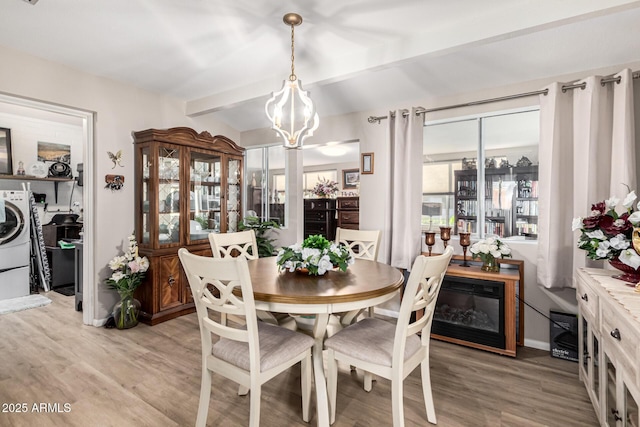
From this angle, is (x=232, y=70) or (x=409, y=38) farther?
(x=232, y=70)

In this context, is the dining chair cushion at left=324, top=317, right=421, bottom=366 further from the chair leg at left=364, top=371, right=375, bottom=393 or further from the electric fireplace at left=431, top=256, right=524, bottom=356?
the electric fireplace at left=431, top=256, right=524, bottom=356

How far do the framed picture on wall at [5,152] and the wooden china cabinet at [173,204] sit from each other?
2.47 m

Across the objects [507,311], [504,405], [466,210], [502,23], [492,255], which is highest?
[502,23]

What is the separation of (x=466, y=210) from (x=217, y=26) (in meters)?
2.71

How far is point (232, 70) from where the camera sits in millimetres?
3061

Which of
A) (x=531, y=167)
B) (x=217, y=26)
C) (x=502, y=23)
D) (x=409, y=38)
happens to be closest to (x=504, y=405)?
(x=531, y=167)

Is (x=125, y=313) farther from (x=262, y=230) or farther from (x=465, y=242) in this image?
(x=465, y=242)

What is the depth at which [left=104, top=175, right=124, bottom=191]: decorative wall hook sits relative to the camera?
10.7 ft

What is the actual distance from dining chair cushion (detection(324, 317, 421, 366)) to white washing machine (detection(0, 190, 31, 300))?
14.8ft

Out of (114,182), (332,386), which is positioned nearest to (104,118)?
(114,182)

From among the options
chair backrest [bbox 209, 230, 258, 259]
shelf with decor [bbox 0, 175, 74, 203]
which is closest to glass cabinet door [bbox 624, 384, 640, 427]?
chair backrest [bbox 209, 230, 258, 259]

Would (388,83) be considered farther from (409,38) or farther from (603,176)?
(603,176)

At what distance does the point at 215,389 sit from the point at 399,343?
1.31 m

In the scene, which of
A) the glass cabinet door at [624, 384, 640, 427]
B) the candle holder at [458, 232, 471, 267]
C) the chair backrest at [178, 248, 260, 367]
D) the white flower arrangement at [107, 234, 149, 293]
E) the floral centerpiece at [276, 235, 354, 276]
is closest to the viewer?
the glass cabinet door at [624, 384, 640, 427]
